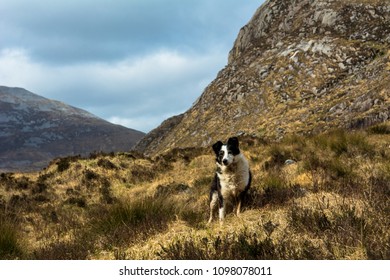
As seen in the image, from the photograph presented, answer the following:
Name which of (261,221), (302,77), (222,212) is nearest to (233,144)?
(222,212)

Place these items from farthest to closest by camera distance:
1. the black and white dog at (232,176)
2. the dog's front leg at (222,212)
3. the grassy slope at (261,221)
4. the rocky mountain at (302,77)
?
the rocky mountain at (302,77) → the black and white dog at (232,176) → the dog's front leg at (222,212) → the grassy slope at (261,221)

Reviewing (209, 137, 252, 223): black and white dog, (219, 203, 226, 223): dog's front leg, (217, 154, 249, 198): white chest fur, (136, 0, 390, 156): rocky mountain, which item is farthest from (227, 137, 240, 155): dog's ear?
(136, 0, 390, 156): rocky mountain

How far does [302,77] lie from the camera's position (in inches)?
1668

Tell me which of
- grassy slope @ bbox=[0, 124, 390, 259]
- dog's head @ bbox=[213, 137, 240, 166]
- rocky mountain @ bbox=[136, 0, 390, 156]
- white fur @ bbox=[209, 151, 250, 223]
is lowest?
grassy slope @ bbox=[0, 124, 390, 259]

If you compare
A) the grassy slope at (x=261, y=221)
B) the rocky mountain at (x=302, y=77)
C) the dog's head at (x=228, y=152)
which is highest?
the rocky mountain at (x=302, y=77)

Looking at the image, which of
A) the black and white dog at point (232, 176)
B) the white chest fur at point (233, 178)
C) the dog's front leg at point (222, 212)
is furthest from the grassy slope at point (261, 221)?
the white chest fur at point (233, 178)

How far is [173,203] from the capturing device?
7.60 metres

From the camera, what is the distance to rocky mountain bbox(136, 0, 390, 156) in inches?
1346

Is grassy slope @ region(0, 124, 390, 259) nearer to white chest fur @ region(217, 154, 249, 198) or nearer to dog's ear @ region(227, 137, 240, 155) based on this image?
white chest fur @ region(217, 154, 249, 198)

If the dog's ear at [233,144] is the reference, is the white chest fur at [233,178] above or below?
below

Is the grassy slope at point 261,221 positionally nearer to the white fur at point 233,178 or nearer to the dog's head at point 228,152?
the white fur at point 233,178

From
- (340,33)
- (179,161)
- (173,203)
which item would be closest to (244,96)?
(340,33)

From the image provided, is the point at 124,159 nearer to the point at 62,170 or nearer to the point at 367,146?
the point at 62,170

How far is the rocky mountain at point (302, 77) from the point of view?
3419 centimetres
